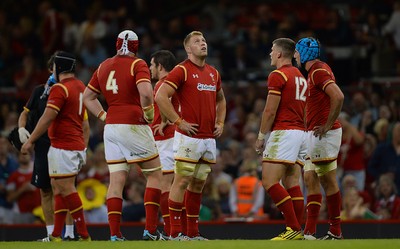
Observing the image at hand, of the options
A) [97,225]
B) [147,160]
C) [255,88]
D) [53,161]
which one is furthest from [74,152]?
[255,88]

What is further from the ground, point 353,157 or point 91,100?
point 91,100

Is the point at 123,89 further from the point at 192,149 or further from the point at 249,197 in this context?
the point at 249,197

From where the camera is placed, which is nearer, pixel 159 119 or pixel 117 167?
pixel 117 167

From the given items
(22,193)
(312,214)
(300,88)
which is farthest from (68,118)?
(22,193)

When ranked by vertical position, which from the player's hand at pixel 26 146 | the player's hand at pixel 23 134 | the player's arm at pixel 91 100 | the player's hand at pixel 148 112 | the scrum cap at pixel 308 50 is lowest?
the player's hand at pixel 26 146

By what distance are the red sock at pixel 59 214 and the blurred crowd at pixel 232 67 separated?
4.04 metres

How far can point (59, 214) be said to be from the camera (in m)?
17.0

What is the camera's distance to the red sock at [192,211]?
50.9ft

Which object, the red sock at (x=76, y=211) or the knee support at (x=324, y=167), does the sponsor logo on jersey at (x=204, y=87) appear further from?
the red sock at (x=76, y=211)

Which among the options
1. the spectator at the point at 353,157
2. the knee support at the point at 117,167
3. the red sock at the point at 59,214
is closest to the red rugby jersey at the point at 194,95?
the knee support at the point at 117,167

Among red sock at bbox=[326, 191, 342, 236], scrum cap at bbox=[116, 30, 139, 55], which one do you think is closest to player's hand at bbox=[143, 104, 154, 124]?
scrum cap at bbox=[116, 30, 139, 55]

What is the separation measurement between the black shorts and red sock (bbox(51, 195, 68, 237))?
0.39 meters

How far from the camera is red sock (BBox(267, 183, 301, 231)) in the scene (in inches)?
601

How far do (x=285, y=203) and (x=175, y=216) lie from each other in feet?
4.40
